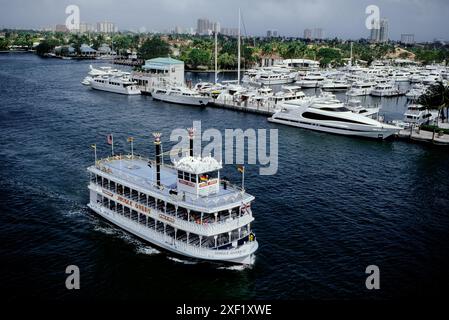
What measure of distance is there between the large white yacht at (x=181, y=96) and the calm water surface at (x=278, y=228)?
36.7 meters

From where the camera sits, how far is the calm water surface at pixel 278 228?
131ft

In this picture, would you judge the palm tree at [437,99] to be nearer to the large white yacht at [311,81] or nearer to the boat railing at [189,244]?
the boat railing at [189,244]

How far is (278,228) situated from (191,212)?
1197 cm

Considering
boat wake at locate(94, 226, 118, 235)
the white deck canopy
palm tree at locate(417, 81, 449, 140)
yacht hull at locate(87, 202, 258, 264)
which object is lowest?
boat wake at locate(94, 226, 118, 235)

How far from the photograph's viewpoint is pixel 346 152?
82.6 meters

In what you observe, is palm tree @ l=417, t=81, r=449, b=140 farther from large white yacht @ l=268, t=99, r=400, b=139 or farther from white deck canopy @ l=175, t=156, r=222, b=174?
white deck canopy @ l=175, t=156, r=222, b=174

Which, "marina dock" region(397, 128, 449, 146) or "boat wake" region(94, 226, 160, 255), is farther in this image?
"marina dock" region(397, 128, 449, 146)

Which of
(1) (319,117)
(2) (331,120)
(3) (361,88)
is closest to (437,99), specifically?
(2) (331,120)

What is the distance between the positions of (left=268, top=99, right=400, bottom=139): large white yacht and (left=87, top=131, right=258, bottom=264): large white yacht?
177 ft

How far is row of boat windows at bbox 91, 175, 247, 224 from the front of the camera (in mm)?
42188

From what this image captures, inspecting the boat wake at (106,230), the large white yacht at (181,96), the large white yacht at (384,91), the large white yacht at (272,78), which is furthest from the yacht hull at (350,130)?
the large white yacht at (272,78)

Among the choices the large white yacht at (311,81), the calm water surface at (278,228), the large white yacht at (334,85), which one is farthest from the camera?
the large white yacht at (311,81)

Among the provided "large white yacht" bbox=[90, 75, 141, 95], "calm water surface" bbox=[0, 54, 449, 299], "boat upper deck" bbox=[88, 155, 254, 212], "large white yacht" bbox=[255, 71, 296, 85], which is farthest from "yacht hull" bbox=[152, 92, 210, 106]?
"boat upper deck" bbox=[88, 155, 254, 212]

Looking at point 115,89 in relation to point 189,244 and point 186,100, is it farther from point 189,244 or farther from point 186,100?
point 189,244
